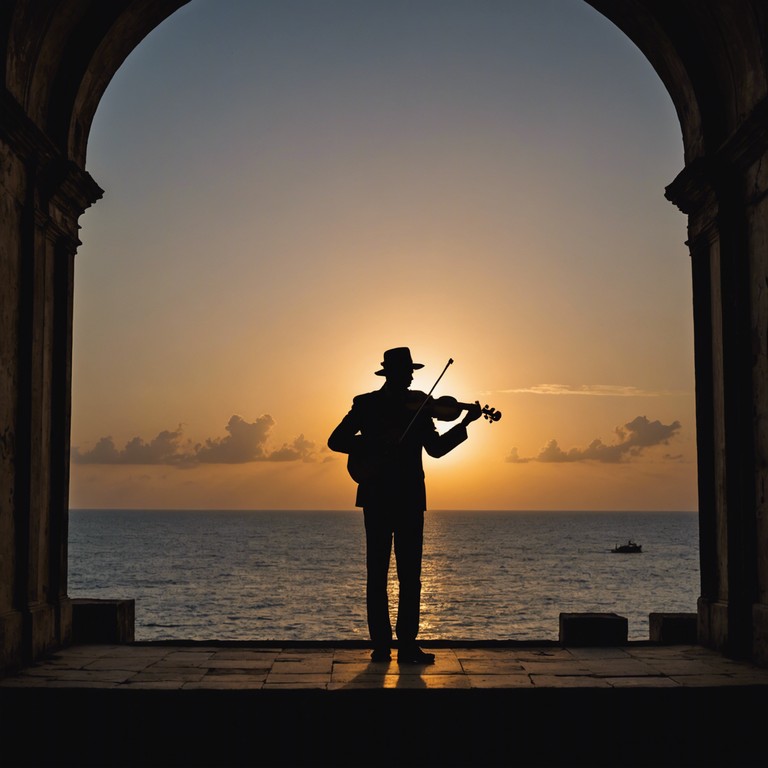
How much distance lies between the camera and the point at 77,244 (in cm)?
974

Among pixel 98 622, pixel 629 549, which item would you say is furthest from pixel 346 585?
pixel 98 622

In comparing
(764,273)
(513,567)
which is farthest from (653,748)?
(513,567)

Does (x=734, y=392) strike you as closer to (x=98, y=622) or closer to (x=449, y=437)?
(x=449, y=437)

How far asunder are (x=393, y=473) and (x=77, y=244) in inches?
148

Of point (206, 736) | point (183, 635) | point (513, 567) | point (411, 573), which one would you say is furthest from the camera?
point (513, 567)

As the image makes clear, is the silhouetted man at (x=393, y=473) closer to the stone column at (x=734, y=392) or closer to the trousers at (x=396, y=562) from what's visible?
the trousers at (x=396, y=562)

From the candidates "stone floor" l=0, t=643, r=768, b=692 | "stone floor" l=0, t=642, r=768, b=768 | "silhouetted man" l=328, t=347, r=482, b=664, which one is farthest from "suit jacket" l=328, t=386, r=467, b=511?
"stone floor" l=0, t=642, r=768, b=768

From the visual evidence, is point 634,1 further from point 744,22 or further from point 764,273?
point 764,273

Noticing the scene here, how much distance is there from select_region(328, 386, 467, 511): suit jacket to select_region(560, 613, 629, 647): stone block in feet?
6.40

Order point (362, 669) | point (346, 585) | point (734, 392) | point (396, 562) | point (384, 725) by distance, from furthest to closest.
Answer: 1. point (346, 585)
2. point (734, 392)
3. point (396, 562)
4. point (362, 669)
5. point (384, 725)

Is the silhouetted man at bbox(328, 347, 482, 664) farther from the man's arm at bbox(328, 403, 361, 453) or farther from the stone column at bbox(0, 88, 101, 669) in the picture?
the stone column at bbox(0, 88, 101, 669)

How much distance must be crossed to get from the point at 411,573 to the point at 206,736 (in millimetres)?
2094

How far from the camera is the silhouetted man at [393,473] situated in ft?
26.4

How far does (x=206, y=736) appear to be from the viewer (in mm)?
6625
